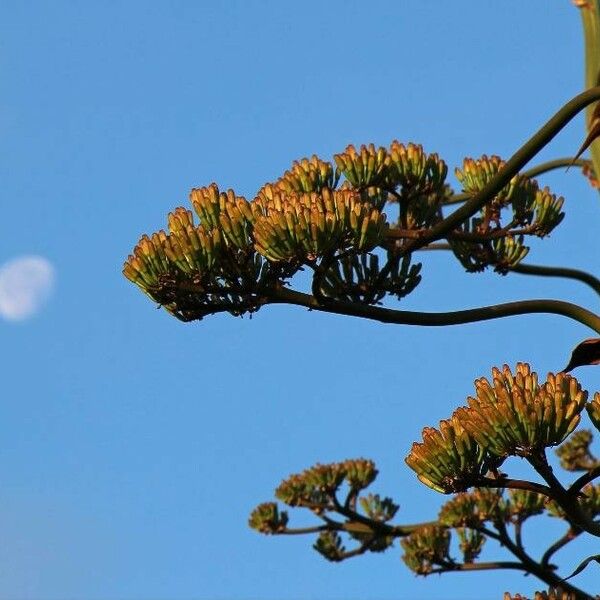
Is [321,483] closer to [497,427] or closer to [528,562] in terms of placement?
[528,562]

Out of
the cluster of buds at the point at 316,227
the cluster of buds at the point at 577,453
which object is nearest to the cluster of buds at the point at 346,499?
the cluster of buds at the point at 577,453

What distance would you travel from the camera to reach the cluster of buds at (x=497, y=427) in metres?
5.28

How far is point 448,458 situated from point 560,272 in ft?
7.43

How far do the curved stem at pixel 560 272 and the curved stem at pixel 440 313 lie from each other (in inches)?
49.1

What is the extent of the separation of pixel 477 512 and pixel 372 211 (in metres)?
4.38

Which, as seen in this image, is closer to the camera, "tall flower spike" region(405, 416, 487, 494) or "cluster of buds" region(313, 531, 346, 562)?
"tall flower spike" region(405, 416, 487, 494)

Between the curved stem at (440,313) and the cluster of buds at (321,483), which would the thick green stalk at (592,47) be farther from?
the cluster of buds at (321,483)

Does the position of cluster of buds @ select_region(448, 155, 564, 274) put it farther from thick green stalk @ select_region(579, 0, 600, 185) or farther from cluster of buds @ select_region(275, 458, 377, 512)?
cluster of buds @ select_region(275, 458, 377, 512)

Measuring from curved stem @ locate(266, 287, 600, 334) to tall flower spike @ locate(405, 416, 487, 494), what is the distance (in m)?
0.69

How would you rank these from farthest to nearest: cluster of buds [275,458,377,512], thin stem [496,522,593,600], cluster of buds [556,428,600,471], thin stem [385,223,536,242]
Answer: cluster of buds [556,428,600,471] → cluster of buds [275,458,377,512] → thin stem [496,522,593,600] → thin stem [385,223,536,242]

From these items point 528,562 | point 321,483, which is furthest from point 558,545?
point 321,483

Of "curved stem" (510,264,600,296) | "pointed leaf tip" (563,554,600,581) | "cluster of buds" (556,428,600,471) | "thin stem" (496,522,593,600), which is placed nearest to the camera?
"pointed leaf tip" (563,554,600,581)

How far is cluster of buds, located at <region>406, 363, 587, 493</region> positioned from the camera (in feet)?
17.3

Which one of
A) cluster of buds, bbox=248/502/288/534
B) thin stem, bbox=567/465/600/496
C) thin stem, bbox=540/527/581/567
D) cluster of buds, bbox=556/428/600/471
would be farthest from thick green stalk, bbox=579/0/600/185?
cluster of buds, bbox=556/428/600/471
